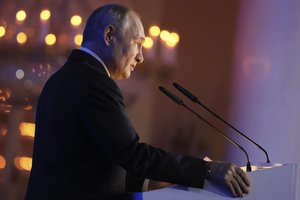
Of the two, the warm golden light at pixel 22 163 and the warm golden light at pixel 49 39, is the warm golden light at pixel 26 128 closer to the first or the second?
the warm golden light at pixel 22 163

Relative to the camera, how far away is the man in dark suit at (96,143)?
3.27 ft

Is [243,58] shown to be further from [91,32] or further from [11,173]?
[91,32]

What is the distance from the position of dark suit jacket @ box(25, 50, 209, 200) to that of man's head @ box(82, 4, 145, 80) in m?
0.05

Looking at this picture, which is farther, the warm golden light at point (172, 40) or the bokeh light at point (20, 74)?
the warm golden light at point (172, 40)

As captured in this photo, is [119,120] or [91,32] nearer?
[119,120]

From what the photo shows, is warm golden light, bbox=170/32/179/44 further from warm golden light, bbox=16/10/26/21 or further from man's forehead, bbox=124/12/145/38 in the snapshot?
man's forehead, bbox=124/12/145/38

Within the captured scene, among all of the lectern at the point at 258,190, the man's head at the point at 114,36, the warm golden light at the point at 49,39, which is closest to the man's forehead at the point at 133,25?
the man's head at the point at 114,36

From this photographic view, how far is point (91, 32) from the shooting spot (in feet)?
3.92

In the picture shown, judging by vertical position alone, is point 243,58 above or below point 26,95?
above

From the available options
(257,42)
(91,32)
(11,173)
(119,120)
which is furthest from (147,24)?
(119,120)

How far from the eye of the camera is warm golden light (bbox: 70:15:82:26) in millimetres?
2281

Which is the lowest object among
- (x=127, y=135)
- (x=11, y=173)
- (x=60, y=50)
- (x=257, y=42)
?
(x=11, y=173)

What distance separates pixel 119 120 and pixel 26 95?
1287mm

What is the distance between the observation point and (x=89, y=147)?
1052 millimetres
